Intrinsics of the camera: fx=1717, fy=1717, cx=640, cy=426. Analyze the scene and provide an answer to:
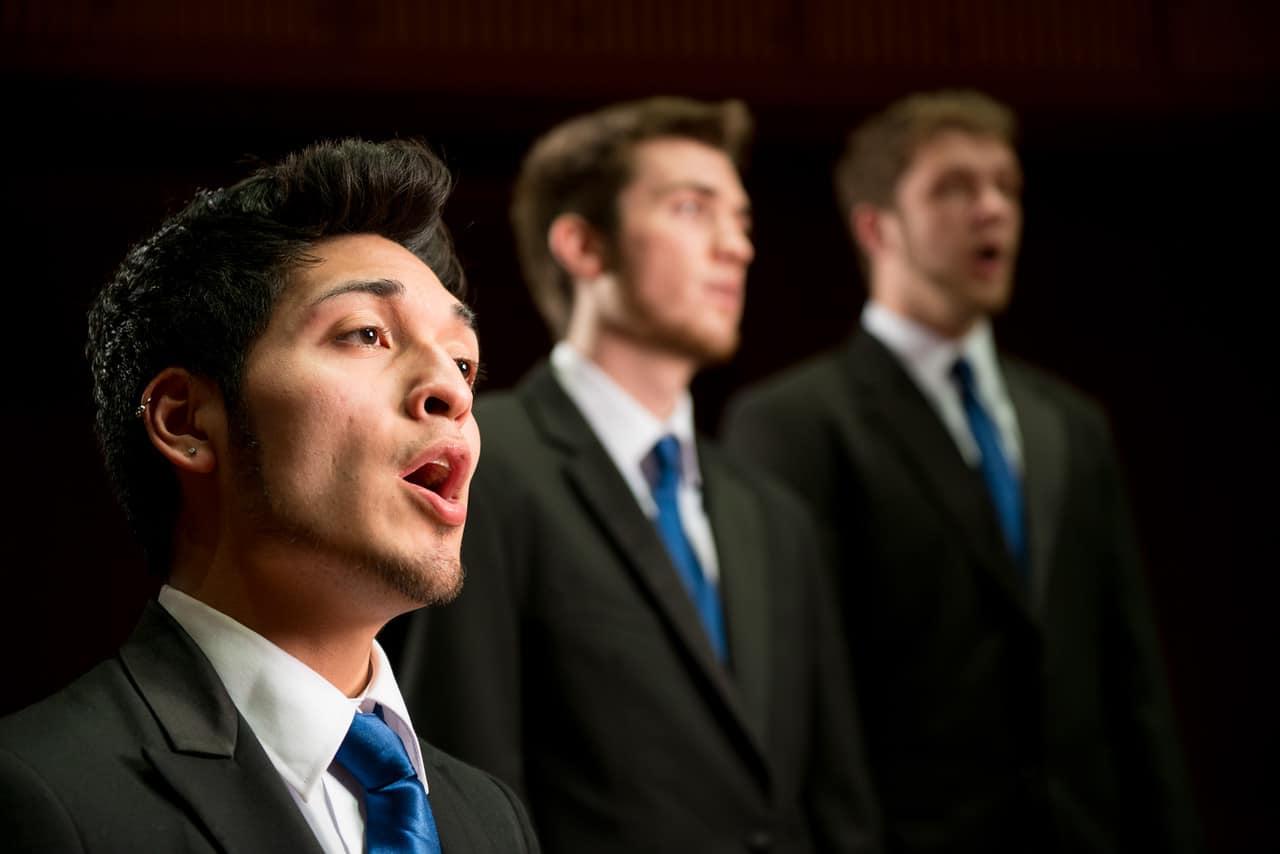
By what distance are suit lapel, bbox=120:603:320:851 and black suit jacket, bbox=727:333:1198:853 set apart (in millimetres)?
1695

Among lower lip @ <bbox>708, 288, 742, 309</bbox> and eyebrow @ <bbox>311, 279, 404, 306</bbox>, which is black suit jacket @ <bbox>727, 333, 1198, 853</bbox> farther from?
eyebrow @ <bbox>311, 279, 404, 306</bbox>

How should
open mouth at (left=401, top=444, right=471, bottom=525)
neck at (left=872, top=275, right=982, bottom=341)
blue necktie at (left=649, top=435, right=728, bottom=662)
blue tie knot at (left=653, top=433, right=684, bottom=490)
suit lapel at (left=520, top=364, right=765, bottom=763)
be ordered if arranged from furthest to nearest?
neck at (left=872, top=275, right=982, bottom=341) < blue tie knot at (left=653, top=433, right=684, bottom=490) < blue necktie at (left=649, top=435, right=728, bottom=662) < suit lapel at (left=520, top=364, right=765, bottom=763) < open mouth at (left=401, top=444, right=471, bottom=525)

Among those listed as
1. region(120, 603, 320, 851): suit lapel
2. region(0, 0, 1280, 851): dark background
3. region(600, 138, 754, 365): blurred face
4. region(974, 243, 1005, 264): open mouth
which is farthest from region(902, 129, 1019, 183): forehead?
region(120, 603, 320, 851): suit lapel

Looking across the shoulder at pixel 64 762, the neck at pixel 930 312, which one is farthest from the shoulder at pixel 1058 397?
the shoulder at pixel 64 762

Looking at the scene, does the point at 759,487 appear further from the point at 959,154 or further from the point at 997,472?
the point at 959,154

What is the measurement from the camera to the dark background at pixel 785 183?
3275mm

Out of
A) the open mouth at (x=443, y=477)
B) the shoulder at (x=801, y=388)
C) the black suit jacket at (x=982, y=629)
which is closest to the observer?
the open mouth at (x=443, y=477)

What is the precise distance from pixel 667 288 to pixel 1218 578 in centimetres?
207

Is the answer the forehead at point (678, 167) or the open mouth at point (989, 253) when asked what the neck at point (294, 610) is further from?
the open mouth at point (989, 253)

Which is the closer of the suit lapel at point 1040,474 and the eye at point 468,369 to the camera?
the eye at point 468,369

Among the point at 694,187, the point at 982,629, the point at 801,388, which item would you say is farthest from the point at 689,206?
the point at 982,629

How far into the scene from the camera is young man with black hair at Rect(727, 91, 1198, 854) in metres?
2.86

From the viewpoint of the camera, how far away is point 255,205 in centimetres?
153

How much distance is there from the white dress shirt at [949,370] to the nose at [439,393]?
1748mm
